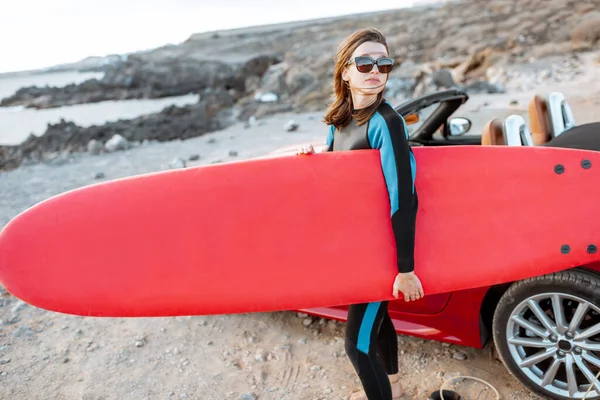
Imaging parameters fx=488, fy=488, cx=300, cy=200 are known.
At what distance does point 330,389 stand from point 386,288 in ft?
2.72

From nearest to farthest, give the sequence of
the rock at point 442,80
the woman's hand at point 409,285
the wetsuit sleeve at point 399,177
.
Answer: the wetsuit sleeve at point 399,177, the woman's hand at point 409,285, the rock at point 442,80

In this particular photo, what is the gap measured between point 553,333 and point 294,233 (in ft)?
4.40

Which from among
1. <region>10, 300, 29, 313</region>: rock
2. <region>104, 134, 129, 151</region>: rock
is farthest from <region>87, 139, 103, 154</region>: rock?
<region>10, 300, 29, 313</region>: rock

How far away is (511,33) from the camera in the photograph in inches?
768

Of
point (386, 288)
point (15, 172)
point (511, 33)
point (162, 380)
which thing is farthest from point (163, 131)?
point (511, 33)

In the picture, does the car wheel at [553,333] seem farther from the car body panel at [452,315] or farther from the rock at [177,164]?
the rock at [177,164]

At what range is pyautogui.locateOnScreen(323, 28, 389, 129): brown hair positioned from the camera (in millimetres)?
1999

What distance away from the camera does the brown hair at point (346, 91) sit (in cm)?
200

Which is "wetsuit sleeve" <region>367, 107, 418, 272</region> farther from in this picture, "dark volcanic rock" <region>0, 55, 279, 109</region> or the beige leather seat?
"dark volcanic rock" <region>0, 55, 279, 109</region>

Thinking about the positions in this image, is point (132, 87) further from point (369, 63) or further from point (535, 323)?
point (535, 323)

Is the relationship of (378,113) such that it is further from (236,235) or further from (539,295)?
(539,295)

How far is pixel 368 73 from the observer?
1.97 m

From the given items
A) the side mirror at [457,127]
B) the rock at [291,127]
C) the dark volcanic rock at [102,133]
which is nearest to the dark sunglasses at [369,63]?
the side mirror at [457,127]

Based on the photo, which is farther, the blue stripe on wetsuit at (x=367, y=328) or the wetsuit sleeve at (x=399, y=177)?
the blue stripe on wetsuit at (x=367, y=328)
